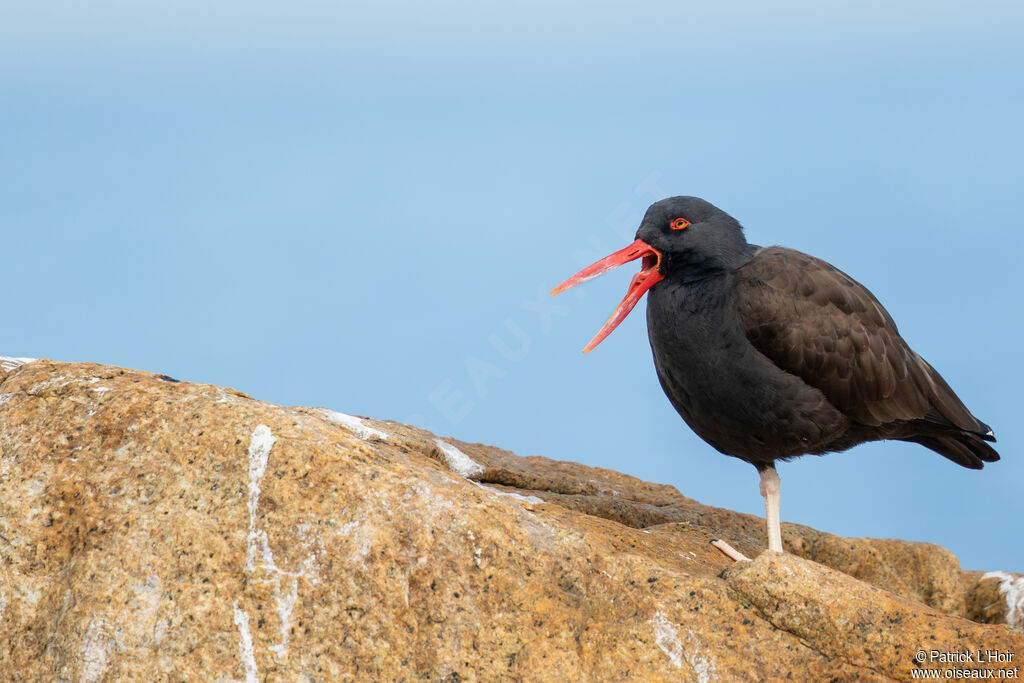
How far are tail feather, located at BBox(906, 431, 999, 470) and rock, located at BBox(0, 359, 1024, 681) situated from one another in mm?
2712

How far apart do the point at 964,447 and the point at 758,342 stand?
8.03 ft

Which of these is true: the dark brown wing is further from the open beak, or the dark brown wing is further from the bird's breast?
the open beak

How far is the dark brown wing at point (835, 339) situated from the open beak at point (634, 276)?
56cm

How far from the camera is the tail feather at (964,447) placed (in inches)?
274

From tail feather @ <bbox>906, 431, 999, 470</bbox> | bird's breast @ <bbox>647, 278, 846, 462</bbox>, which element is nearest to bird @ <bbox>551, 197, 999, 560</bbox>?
bird's breast @ <bbox>647, 278, 846, 462</bbox>

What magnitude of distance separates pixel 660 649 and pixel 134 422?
2691mm

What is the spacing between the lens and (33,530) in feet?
14.1

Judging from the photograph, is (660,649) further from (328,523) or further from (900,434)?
(900,434)

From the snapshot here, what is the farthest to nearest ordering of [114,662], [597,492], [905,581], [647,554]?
[905,581]
[597,492]
[647,554]
[114,662]

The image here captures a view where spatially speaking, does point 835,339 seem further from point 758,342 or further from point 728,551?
point 728,551

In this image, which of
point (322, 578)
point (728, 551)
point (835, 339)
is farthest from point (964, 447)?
point (322, 578)

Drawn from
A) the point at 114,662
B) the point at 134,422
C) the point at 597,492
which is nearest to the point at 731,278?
the point at 597,492

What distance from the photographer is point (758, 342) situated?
19.0 ft

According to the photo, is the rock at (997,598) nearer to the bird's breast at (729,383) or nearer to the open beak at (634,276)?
the bird's breast at (729,383)
